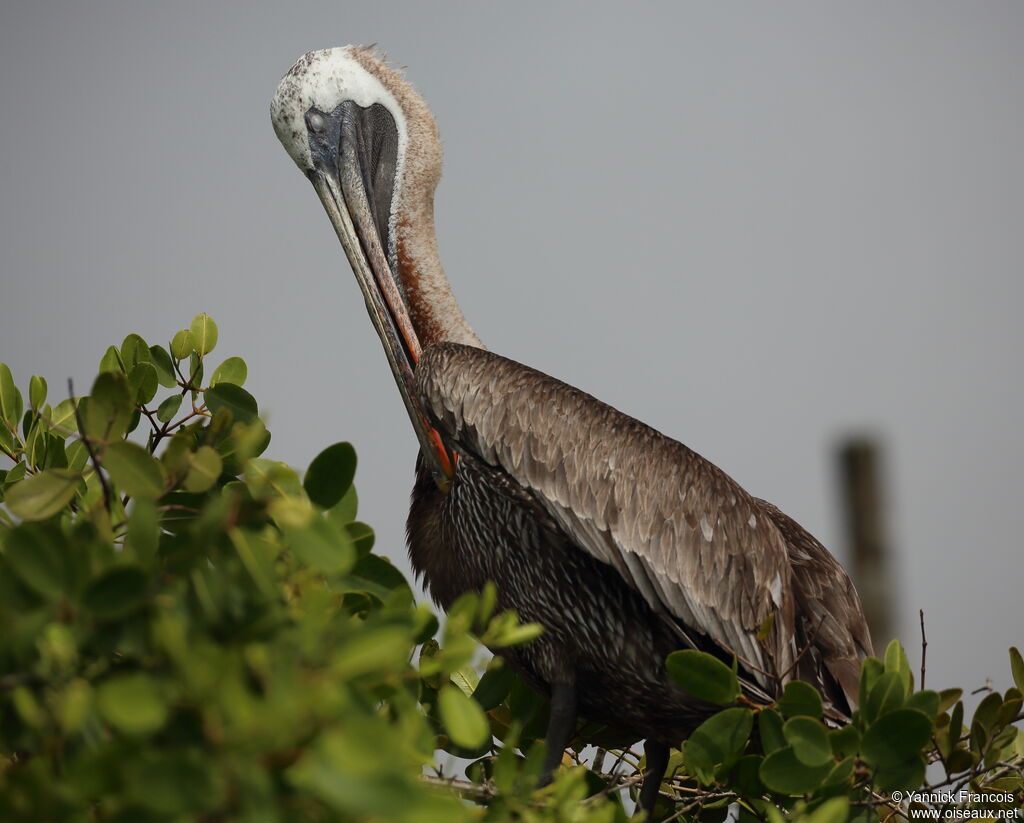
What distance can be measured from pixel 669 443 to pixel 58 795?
2200 millimetres

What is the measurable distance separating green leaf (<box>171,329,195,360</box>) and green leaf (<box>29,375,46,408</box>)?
0.29 m

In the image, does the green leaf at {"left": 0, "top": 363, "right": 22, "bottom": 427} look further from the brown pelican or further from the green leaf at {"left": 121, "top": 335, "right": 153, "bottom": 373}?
the brown pelican

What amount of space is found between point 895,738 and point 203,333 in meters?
1.72

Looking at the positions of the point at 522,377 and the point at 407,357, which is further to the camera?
the point at 407,357

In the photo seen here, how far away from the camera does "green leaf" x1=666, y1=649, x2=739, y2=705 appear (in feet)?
7.01

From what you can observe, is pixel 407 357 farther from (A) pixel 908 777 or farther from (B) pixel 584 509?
(A) pixel 908 777

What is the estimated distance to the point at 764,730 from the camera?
2137 millimetres

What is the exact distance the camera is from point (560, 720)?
9.46 feet

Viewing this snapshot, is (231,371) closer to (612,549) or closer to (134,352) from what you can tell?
(134,352)

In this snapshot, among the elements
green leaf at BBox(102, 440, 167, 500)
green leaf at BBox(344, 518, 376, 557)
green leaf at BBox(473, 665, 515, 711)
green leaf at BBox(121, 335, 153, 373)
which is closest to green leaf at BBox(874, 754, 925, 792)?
green leaf at BBox(473, 665, 515, 711)

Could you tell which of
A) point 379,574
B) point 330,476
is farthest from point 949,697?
point 330,476

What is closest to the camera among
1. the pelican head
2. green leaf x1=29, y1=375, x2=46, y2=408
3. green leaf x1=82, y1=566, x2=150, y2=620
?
green leaf x1=82, y1=566, x2=150, y2=620

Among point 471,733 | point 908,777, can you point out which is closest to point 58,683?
point 471,733

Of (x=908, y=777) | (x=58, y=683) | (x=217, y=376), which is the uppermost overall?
(x=217, y=376)
